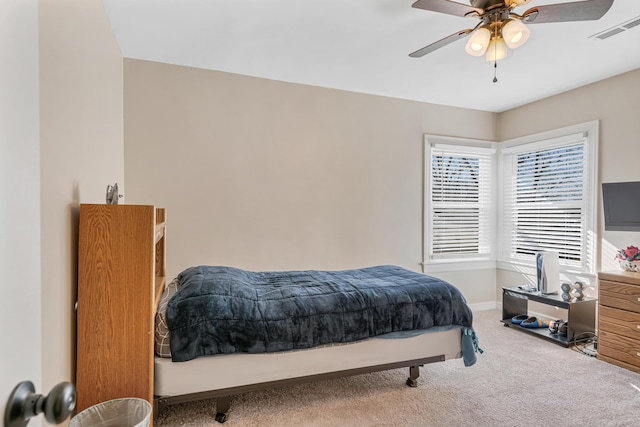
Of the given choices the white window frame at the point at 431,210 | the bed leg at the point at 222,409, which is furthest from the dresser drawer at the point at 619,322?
the bed leg at the point at 222,409

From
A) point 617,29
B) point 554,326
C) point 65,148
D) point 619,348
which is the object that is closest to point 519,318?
point 554,326

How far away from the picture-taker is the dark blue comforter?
2.02m

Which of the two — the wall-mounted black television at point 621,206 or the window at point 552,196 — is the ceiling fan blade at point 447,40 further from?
the window at point 552,196

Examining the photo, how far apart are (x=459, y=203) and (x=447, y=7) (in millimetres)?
3046

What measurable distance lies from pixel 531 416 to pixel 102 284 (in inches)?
100

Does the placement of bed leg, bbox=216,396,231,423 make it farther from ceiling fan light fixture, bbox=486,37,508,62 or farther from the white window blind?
the white window blind

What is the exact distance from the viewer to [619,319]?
302 centimetres

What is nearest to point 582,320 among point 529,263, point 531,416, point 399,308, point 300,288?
point 529,263

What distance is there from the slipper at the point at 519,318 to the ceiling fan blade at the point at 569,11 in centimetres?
306

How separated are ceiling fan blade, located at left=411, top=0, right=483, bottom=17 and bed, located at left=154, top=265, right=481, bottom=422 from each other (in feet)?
5.70

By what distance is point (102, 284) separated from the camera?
1766mm

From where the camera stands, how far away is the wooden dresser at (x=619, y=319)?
2.92 meters

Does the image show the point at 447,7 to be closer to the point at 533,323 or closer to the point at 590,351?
the point at 590,351

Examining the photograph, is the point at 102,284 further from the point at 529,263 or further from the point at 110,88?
the point at 529,263
